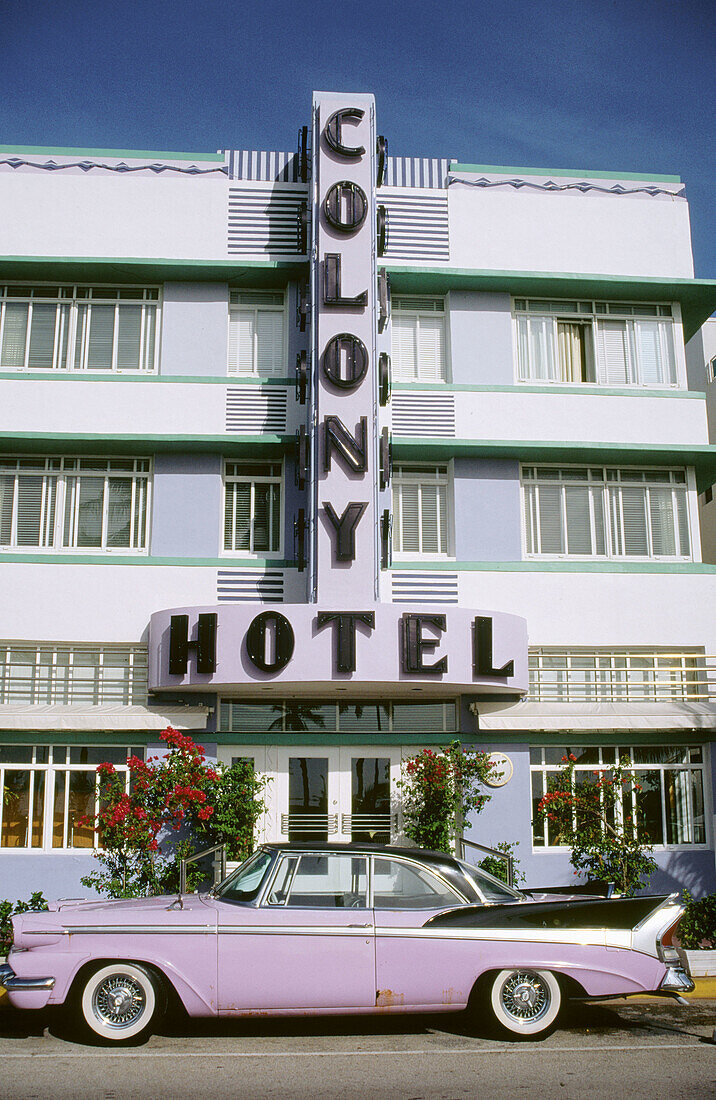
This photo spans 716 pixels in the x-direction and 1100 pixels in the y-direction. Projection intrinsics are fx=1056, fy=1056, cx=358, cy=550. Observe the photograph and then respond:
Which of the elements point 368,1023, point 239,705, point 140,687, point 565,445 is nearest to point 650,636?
point 565,445

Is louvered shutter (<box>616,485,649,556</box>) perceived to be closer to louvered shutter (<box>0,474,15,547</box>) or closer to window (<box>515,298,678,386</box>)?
window (<box>515,298,678,386</box>)

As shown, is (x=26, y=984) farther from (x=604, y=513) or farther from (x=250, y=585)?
(x=604, y=513)

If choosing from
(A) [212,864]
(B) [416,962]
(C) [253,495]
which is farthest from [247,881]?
(C) [253,495]

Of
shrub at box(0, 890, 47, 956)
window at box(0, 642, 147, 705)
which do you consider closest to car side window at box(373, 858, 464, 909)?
shrub at box(0, 890, 47, 956)

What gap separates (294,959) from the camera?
28.8 ft

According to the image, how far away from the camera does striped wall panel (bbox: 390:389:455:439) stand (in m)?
17.8

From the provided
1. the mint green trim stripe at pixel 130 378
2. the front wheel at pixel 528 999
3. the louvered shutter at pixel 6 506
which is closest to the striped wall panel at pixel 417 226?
the mint green trim stripe at pixel 130 378

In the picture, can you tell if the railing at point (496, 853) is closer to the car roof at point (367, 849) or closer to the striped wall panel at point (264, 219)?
the car roof at point (367, 849)

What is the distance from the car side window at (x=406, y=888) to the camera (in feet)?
30.1

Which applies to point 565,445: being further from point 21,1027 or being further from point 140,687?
point 21,1027

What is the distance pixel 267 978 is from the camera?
8.76 meters

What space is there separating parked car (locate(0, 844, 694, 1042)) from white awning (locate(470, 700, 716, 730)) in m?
6.47

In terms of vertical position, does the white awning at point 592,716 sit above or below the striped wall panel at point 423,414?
below

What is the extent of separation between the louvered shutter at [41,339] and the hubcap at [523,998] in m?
13.0
